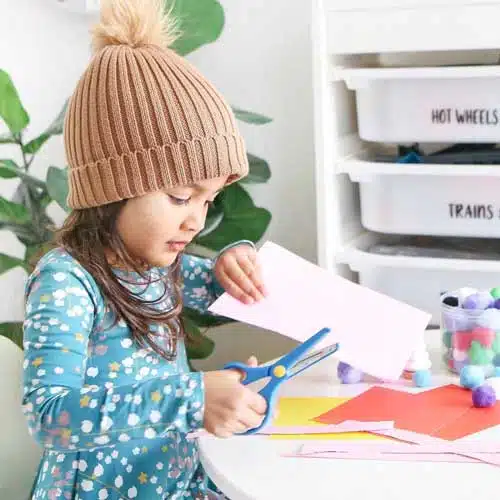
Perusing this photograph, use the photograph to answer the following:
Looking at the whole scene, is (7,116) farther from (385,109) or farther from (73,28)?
(385,109)

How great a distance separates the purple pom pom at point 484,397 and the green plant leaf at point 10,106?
80 cm

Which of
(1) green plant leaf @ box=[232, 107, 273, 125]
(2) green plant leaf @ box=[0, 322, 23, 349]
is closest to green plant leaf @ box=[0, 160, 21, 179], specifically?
→ (2) green plant leaf @ box=[0, 322, 23, 349]

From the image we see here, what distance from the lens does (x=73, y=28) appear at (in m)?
1.67

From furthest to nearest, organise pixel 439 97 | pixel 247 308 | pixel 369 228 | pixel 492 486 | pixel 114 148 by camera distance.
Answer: pixel 369 228 → pixel 439 97 → pixel 247 308 → pixel 114 148 → pixel 492 486

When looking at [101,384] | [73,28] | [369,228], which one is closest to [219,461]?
[101,384]

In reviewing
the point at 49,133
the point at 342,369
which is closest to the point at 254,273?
the point at 342,369

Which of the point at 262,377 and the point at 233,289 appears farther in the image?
the point at 233,289

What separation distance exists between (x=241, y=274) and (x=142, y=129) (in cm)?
23

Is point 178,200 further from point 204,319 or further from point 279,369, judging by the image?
point 204,319

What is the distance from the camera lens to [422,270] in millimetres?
A: 1385

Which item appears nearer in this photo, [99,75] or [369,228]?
[99,75]

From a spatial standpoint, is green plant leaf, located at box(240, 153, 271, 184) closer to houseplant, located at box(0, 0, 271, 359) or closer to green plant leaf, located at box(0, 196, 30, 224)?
houseplant, located at box(0, 0, 271, 359)

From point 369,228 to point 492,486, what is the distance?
2.09 feet

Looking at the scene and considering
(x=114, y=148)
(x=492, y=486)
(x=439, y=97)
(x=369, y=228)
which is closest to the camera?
(x=492, y=486)
